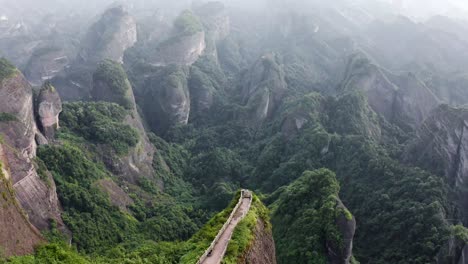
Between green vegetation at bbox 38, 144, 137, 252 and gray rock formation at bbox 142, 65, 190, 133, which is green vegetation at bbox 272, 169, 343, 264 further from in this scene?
gray rock formation at bbox 142, 65, 190, 133

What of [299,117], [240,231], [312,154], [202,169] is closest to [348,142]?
[312,154]

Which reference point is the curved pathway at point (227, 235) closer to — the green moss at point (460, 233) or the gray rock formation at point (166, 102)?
the green moss at point (460, 233)

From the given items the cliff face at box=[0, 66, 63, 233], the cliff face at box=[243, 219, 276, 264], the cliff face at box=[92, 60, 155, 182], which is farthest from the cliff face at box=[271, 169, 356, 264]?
the cliff face at box=[0, 66, 63, 233]

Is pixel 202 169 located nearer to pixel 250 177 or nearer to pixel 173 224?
pixel 250 177

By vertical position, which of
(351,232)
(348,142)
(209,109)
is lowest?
(209,109)

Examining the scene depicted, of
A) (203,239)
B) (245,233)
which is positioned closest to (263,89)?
(203,239)

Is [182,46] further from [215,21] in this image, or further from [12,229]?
[12,229]

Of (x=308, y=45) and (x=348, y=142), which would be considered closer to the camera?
(x=348, y=142)
